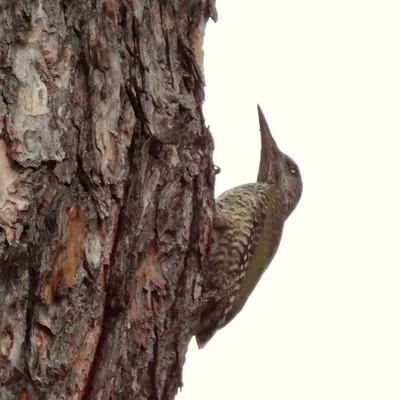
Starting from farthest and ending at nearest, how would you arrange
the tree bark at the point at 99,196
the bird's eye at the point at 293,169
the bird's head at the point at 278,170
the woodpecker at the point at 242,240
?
the bird's eye at the point at 293,169 → the bird's head at the point at 278,170 → the woodpecker at the point at 242,240 → the tree bark at the point at 99,196

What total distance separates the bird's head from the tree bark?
2397mm

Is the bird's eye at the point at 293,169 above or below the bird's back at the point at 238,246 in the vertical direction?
above

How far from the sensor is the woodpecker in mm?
4164

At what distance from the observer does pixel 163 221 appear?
287 cm

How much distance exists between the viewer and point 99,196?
2559 mm

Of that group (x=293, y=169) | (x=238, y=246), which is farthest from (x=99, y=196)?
(x=293, y=169)

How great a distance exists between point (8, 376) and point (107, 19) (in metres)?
1.13

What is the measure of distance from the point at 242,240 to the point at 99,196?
1.93m

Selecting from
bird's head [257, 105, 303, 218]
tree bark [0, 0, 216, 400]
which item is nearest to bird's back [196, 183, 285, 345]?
bird's head [257, 105, 303, 218]

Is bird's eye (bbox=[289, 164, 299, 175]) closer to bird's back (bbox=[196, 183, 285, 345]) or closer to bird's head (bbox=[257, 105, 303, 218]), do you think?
bird's head (bbox=[257, 105, 303, 218])

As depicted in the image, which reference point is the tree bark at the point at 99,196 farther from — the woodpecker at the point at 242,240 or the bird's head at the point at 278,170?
the bird's head at the point at 278,170

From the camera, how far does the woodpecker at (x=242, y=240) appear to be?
416 cm

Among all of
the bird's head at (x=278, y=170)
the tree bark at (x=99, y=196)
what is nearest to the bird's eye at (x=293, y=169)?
the bird's head at (x=278, y=170)

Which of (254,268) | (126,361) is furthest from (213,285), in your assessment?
(126,361)
